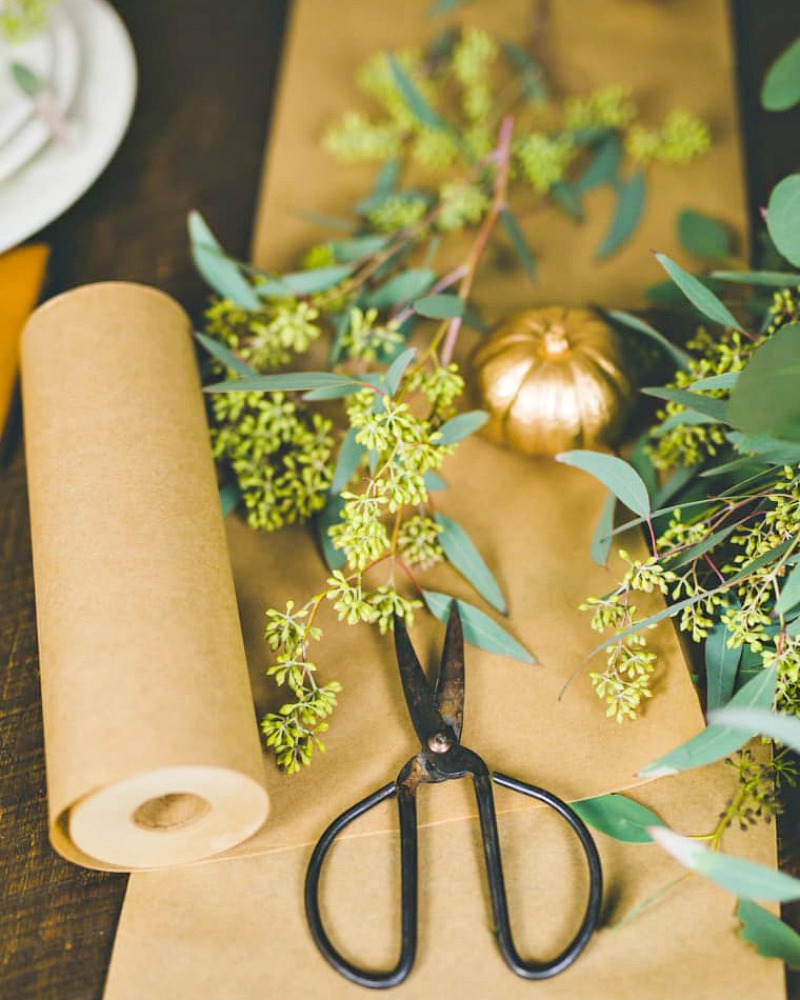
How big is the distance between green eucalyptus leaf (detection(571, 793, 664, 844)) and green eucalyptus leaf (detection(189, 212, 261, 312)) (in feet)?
1.38

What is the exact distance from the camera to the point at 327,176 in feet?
2.83

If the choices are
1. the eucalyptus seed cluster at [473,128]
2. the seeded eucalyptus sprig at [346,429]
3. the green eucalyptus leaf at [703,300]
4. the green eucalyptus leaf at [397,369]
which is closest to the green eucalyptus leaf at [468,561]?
the seeded eucalyptus sprig at [346,429]

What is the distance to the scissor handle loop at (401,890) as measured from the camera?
0.49m

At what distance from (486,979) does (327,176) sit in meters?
0.68

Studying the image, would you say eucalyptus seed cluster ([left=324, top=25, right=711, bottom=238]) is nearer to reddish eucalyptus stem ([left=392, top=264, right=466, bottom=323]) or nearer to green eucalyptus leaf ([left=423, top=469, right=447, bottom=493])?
reddish eucalyptus stem ([left=392, top=264, right=466, bottom=323])

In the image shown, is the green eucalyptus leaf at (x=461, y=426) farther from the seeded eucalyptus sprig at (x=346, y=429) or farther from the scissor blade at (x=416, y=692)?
the scissor blade at (x=416, y=692)

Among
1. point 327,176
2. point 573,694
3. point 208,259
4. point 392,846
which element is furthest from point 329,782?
point 327,176

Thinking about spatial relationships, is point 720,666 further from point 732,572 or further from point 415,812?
point 415,812

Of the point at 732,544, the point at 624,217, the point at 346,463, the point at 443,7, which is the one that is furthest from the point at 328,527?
the point at 443,7

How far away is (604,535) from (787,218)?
22 cm

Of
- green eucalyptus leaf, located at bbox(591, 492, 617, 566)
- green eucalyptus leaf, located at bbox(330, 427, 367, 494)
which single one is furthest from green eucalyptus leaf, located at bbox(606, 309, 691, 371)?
green eucalyptus leaf, located at bbox(330, 427, 367, 494)

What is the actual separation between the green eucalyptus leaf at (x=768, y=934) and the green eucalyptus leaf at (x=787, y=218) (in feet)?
1.19

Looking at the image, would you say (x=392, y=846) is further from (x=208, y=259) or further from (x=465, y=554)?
(x=208, y=259)

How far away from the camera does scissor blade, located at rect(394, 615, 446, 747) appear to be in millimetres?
538
